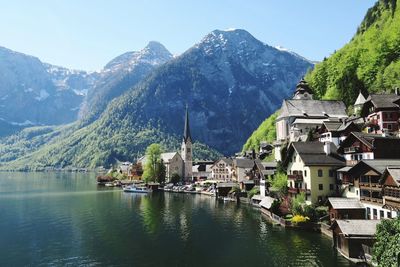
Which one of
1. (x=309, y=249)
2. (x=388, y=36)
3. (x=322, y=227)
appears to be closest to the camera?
(x=309, y=249)

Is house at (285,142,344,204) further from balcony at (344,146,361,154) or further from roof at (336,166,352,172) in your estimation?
balcony at (344,146,361,154)

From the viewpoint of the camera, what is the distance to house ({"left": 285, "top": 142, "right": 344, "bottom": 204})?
75750 mm

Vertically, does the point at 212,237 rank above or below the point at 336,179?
below

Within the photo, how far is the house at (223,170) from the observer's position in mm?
168625

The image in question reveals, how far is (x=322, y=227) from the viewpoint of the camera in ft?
218

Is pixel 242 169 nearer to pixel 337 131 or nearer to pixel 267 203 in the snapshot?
pixel 267 203

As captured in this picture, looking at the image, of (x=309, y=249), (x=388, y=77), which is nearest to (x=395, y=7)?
(x=388, y=77)

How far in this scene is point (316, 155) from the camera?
78062 millimetres

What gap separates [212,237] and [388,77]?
94.9 meters

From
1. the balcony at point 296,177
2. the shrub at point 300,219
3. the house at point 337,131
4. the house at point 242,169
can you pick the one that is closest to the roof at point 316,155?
the balcony at point 296,177

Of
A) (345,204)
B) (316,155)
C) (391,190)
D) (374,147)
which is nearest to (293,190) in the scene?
(316,155)

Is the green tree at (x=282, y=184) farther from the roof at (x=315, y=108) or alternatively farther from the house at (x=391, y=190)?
the roof at (x=315, y=108)

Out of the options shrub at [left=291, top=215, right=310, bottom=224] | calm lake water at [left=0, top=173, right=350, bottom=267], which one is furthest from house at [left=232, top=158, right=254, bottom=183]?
shrub at [left=291, top=215, right=310, bottom=224]

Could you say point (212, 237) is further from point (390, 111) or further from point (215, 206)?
point (390, 111)
